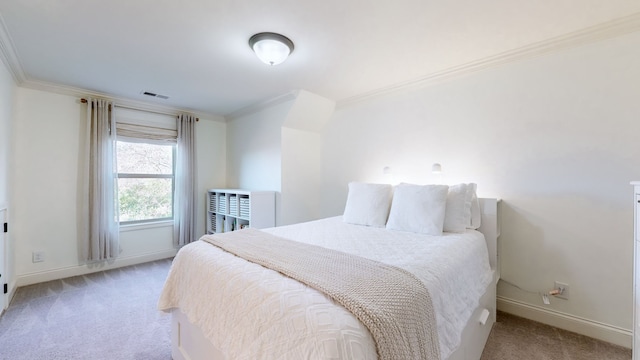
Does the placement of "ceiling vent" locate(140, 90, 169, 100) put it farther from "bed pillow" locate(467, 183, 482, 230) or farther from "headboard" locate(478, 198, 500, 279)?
"headboard" locate(478, 198, 500, 279)

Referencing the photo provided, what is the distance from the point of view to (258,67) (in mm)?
2514

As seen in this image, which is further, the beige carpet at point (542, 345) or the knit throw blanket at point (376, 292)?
the beige carpet at point (542, 345)

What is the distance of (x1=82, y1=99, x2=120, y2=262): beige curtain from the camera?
3143 millimetres

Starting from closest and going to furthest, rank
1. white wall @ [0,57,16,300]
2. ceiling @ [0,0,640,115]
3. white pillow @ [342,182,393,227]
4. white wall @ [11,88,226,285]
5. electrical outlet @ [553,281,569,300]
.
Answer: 1. ceiling @ [0,0,640,115]
2. electrical outlet @ [553,281,569,300]
3. white wall @ [0,57,16,300]
4. white pillow @ [342,182,393,227]
5. white wall @ [11,88,226,285]

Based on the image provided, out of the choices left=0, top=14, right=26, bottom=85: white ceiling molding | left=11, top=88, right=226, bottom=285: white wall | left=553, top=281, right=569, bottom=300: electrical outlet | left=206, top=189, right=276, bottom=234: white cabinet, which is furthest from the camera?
left=206, top=189, right=276, bottom=234: white cabinet

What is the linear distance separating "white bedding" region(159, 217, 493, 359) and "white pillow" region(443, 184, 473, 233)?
9 cm

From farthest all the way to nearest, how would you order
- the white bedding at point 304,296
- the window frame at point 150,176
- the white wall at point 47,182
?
the window frame at point 150,176 → the white wall at point 47,182 → the white bedding at point 304,296

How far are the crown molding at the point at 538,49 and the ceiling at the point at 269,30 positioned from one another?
0.18 ft

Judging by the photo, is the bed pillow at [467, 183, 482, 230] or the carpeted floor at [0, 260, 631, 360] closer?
the carpeted floor at [0, 260, 631, 360]

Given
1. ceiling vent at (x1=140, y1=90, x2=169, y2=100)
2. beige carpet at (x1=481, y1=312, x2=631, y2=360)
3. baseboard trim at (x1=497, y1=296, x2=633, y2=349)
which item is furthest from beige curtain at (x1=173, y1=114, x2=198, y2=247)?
baseboard trim at (x1=497, y1=296, x2=633, y2=349)

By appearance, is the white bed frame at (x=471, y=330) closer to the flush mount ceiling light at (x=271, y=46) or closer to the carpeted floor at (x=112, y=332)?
the carpeted floor at (x=112, y=332)

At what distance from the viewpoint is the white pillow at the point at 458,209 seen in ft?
6.81

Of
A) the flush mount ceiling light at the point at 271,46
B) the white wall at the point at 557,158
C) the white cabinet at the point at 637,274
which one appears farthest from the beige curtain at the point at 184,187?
the white cabinet at the point at 637,274

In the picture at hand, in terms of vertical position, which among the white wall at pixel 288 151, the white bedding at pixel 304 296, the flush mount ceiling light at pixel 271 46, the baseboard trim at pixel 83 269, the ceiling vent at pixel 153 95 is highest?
the ceiling vent at pixel 153 95
